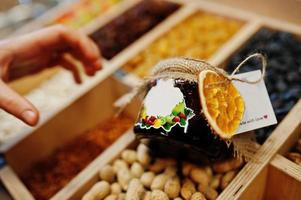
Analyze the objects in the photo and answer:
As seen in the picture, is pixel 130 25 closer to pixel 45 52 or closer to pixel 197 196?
pixel 45 52

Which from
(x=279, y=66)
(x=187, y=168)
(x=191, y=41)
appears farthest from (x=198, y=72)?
(x=191, y=41)

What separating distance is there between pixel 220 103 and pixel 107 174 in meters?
0.32

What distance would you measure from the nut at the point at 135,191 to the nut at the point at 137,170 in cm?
3

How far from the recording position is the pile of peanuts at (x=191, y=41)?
1208 millimetres

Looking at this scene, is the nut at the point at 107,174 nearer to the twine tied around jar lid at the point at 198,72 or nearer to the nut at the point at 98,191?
the nut at the point at 98,191

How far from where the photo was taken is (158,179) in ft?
2.53

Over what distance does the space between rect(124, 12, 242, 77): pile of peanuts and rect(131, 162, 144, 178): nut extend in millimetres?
412

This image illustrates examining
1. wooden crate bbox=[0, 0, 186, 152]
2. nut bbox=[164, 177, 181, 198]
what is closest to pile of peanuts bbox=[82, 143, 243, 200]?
nut bbox=[164, 177, 181, 198]

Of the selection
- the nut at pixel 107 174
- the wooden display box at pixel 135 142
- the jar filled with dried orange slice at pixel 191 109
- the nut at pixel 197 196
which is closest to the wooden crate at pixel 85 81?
the wooden display box at pixel 135 142

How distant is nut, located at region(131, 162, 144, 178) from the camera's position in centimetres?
81

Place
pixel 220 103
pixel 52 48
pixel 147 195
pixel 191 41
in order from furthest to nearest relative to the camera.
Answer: pixel 191 41, pixel 52 48, pixel 147 195, pixel 220 103

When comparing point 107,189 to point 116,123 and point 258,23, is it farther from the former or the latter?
point 258,23

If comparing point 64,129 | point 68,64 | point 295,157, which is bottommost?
point 295,157

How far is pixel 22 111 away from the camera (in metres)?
0.70
